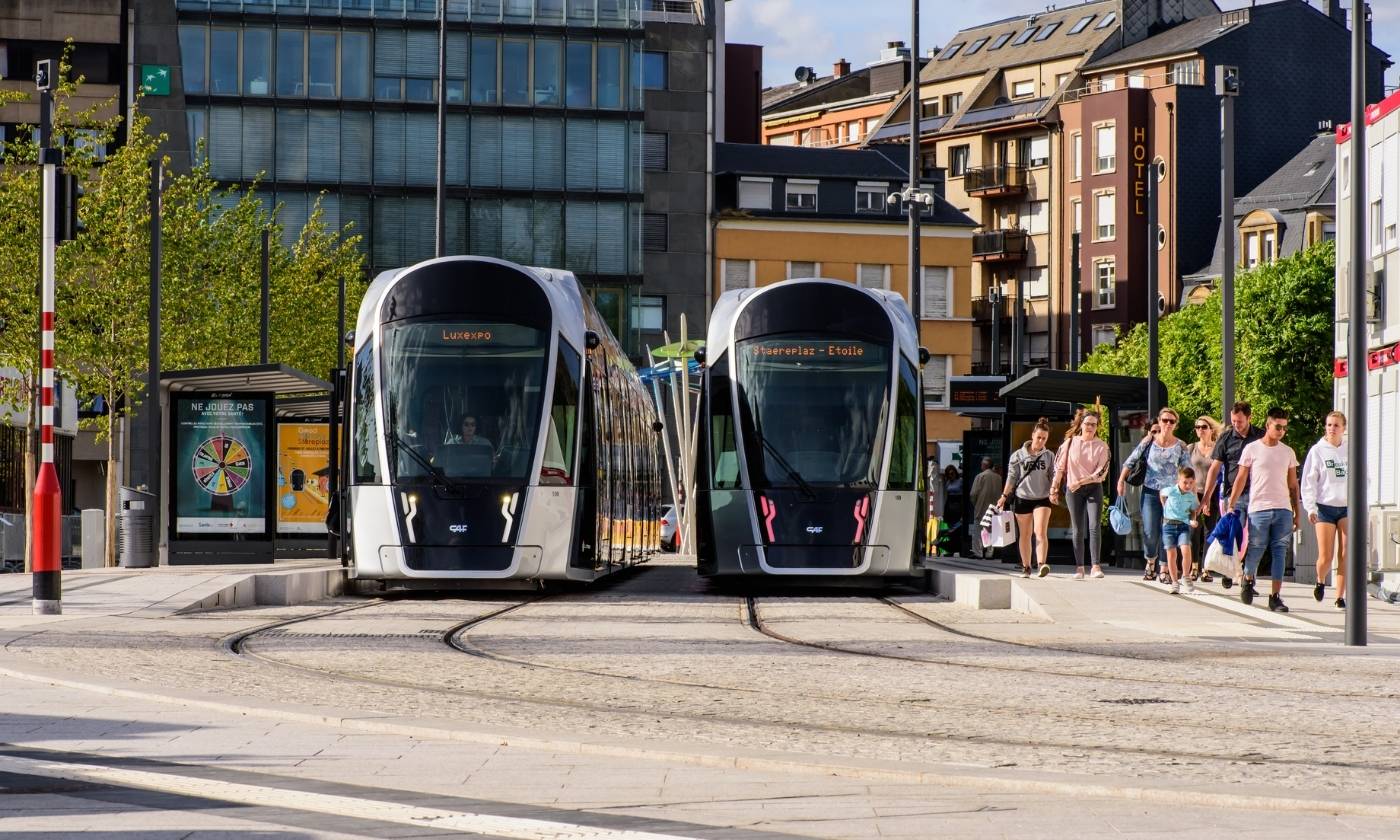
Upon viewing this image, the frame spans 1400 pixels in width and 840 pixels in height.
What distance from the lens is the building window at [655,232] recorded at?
77.1m

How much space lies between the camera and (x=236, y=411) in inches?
1171

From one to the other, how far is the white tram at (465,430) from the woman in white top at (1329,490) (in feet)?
23.8

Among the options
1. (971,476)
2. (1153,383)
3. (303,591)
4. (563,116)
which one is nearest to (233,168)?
(563,116)

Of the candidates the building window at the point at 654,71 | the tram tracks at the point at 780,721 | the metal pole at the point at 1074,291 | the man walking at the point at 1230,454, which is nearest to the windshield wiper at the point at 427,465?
the tram tracks at the point at 780,721

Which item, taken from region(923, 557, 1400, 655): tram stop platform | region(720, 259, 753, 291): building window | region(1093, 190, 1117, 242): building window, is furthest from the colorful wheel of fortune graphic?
region(1093, 190, 1117, 242): building window

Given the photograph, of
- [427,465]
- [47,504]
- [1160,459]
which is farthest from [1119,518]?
[47,504]

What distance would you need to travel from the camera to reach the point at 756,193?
273 feet

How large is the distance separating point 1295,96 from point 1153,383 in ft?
218

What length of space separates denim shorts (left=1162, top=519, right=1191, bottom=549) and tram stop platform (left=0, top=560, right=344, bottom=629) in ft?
27.9

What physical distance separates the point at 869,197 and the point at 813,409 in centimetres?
6092

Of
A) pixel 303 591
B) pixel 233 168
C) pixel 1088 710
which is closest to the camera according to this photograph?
pixel 1088 710

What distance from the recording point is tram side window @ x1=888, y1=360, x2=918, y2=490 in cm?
2447

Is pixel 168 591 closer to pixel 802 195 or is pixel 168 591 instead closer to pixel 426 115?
pixel 426 115

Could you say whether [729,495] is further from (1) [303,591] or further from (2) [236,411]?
(2) [236,411]
